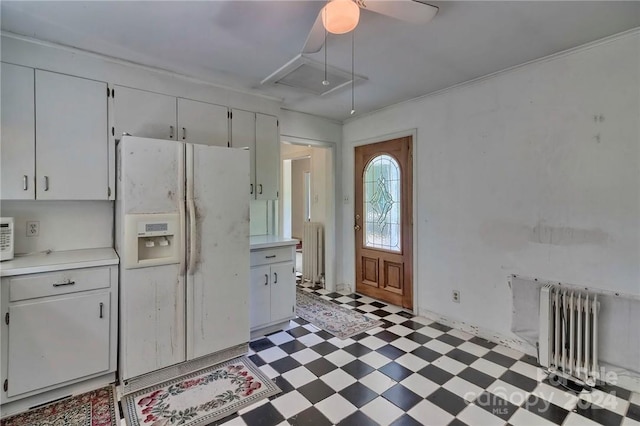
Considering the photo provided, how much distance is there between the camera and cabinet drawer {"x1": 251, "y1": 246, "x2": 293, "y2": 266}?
2.86m

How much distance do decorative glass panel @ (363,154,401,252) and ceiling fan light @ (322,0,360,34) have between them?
7.97 ft

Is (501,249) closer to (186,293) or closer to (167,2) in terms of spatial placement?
(186,293)

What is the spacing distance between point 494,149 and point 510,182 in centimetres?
33

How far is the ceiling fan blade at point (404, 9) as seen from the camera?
1.41 metres

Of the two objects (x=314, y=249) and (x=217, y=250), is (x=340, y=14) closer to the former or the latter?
(x=217, y=250)

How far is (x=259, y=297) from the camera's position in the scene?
287cm

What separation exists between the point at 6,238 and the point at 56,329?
27.6 inches

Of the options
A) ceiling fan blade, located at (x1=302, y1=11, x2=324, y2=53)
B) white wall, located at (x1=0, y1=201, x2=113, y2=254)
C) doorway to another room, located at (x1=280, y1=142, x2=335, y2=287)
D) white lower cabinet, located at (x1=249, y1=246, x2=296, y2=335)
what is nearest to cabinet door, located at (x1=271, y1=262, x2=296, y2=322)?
white lower cabinet, located at (x1=249, y1=246, x2=296, y2=335)

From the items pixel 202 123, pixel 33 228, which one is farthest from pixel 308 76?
pixel 33 228

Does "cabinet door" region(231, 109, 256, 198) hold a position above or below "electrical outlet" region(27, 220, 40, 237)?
above

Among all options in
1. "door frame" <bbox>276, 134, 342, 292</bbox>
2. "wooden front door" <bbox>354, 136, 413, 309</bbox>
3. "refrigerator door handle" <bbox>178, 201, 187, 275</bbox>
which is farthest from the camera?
"door frame" <bbox>276, 134, 342, 292</bbox>

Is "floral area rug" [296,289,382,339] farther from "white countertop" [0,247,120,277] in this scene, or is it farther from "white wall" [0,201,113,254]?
"white wall" [0,201,113,254]

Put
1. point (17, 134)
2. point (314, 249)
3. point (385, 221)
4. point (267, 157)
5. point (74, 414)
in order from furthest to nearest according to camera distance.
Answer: point (314, 249)
point (385, 221)
point (267, 157)
point (17, 134)
point (74, 414)

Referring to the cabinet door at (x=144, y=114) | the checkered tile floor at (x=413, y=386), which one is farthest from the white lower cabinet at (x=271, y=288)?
the cabinet door at (x=144, y=114)
